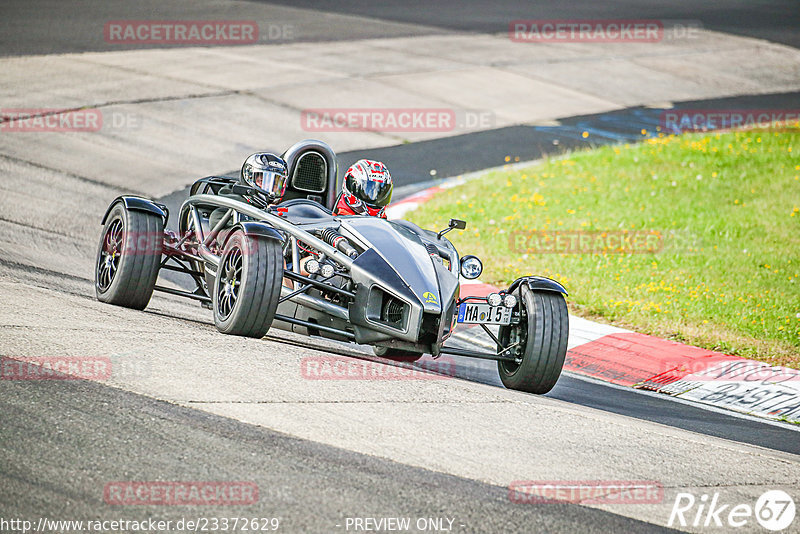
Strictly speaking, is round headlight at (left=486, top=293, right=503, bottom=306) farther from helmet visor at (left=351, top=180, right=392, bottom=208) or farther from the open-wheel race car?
helmet visor at (left=351, top=180, right=392, bottom=208)

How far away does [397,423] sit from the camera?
5.60 metres

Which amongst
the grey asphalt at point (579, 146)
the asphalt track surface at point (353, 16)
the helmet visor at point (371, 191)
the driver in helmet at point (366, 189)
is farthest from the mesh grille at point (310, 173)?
the asphalt track surface at point (353, 16)

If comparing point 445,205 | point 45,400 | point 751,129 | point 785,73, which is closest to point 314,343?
point 45,400

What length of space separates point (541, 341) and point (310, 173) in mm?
2994

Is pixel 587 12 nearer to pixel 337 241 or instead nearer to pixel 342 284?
pixel 337 241

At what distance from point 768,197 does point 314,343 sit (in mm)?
9248

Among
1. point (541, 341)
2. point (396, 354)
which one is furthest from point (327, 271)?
point (541, 341)

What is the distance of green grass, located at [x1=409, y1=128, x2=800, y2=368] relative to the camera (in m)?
9.98

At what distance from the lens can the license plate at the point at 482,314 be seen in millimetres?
7121

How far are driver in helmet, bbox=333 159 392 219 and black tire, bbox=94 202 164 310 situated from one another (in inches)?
65.3

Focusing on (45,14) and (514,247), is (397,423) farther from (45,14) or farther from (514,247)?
(45,14)

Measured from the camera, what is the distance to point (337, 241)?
7398mm

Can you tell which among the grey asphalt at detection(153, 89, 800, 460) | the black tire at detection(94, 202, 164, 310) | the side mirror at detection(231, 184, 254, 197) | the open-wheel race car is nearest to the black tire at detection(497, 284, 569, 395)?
the open-wheel race car

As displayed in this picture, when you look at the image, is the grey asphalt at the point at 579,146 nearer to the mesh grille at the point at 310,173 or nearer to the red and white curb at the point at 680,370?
the red and white curb at the point at 680,370
